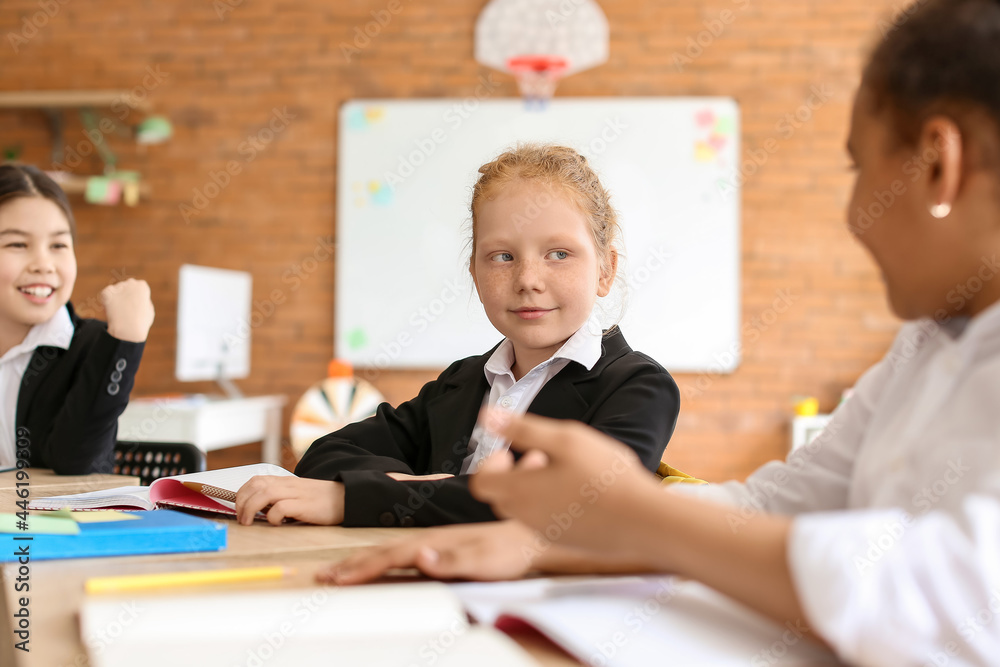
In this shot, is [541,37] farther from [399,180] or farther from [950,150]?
[950,150]

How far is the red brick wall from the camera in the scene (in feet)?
13.3

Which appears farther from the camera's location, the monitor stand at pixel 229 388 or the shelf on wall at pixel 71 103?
the shelf on wall at pixel 71 103

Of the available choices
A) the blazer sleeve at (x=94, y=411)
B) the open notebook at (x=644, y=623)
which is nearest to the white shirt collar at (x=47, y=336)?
the blazer sleeve at (x=94, y=411)

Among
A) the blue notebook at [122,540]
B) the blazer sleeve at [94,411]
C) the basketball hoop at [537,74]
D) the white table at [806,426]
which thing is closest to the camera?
the blue notebook at [122,540]

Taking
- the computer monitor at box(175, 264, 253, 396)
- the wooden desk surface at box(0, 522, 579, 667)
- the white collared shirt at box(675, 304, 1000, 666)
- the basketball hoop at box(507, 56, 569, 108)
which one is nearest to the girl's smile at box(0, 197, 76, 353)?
the wooden desk surface at box(0, 522, 579, 667)

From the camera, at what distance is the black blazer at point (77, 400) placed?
1.47m

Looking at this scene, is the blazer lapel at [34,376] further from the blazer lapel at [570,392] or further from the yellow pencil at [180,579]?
the yellow pencil at [180,579]

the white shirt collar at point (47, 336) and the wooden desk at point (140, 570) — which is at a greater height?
the white shirt collar at point (47, 336)

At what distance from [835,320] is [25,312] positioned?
3490mm

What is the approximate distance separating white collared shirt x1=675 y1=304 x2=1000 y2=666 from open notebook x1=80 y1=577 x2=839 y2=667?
0.18 ft

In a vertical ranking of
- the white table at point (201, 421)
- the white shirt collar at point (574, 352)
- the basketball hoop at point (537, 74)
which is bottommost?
the white table at point (201, 421)

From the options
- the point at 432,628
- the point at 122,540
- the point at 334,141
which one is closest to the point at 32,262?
the point at 122,540

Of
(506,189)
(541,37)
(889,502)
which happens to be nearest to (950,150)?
(889,502)

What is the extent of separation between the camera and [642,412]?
1013mm
